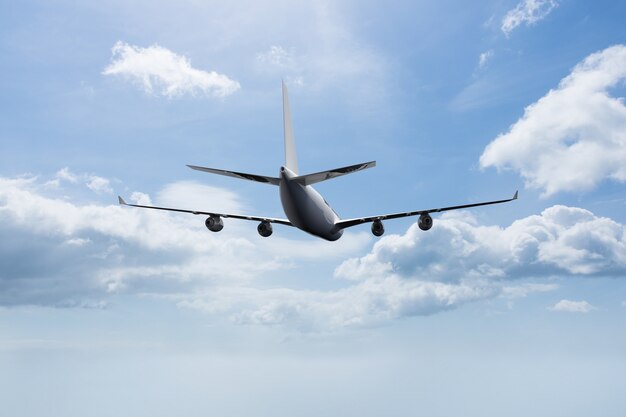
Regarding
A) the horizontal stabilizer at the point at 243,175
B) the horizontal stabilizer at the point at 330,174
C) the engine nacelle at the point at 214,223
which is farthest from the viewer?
the engine nacelle at the point at 214,223

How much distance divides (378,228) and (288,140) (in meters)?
12.9

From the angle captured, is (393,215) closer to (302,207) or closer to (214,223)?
(302,207)

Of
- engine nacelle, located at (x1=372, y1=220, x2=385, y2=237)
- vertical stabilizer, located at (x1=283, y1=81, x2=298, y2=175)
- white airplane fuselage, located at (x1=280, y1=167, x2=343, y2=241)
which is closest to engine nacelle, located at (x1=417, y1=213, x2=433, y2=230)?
engine nacelle, located at (x1=372, y1=220, x2=385, y2=237)

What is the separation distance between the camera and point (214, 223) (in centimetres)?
5512

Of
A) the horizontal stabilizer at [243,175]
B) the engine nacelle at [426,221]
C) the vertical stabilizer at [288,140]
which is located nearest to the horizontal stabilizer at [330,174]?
the horizontal stabilizer at [243,175]

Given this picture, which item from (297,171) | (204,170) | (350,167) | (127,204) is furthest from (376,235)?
(127,204)

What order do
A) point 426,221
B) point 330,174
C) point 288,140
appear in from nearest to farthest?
point 330,174, point 426,221, point 288,140

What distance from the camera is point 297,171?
57.3 m

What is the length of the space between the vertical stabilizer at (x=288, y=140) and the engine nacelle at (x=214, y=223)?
8.93 m

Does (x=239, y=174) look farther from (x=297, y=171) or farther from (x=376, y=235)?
(x=376, y=235)

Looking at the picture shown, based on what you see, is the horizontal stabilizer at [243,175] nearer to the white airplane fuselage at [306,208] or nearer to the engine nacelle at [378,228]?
the white airplane fuselage at [306,208]

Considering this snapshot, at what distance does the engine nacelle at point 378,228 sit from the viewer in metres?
55.5

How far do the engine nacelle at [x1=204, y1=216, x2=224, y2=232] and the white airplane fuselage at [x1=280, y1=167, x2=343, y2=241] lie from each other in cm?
929

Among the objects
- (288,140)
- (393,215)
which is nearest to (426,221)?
(393,215)
